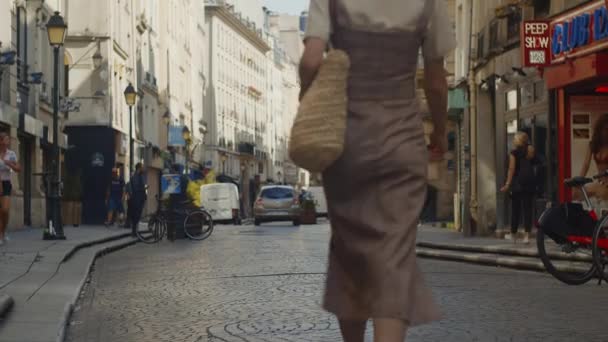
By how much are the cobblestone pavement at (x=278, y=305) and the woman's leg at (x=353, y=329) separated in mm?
2734

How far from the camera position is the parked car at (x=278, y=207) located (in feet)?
160

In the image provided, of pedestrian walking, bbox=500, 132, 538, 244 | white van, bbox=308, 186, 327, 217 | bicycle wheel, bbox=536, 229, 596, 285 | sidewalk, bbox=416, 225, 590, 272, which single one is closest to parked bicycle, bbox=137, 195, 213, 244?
sidewalk, bbox=416, 225, 590, 272

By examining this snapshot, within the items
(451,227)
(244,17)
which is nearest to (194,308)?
(451,227)

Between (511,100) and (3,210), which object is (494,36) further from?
(3,210)

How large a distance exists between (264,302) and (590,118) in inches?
509

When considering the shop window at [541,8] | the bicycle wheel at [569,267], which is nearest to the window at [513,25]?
the shop window at [541,8]

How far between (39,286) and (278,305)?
2.35m

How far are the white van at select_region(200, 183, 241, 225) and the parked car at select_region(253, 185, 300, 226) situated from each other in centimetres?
93

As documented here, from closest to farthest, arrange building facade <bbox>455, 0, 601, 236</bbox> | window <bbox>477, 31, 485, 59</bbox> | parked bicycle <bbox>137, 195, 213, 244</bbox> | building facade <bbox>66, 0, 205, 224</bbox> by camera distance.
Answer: building facade <bbox>455, 0, 601, 236</bbox>
parked bicycle <bbox>137, 195, 213, 244</bbox>
window <bbox>477, 31, 485, 59</bbox>
building facade <bbox>66, 0, 205, 224</bbox>

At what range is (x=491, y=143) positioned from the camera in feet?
94.0

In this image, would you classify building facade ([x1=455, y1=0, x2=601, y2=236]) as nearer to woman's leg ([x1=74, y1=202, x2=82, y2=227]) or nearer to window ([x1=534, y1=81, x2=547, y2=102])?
window ([x1=534, y1=81, x2=547, y2=102])

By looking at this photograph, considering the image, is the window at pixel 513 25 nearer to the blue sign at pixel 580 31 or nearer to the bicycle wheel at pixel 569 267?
the blue sign at pixel 580 31

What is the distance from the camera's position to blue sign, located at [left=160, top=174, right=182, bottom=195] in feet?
93.2

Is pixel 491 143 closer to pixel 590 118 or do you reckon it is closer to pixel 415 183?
pixel 590 118
